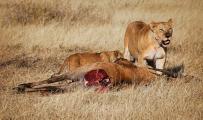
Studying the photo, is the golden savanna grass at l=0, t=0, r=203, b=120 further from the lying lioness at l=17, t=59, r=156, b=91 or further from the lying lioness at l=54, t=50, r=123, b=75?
the lying lioness at l=54, t=50, r=123, b=75

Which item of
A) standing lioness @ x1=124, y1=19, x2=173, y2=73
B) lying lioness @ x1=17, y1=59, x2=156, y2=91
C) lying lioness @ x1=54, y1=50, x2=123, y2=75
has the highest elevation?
standing lioness @ x1=124, y1=19, x2=173, y2=73

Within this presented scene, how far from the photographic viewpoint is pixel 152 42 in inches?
287

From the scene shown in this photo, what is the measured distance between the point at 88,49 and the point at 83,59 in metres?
1.93

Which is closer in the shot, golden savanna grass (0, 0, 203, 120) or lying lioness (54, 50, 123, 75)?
golden savanna grass (0, 0, 203, 120)

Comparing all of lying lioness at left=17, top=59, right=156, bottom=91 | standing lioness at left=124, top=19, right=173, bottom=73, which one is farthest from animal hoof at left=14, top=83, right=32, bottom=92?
standing lioness at left=124, top=19, right=173, bottom=73

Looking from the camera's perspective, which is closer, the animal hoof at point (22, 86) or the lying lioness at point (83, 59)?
the animal hoof at point (22, 86)

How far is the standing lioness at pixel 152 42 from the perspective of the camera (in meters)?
7.13

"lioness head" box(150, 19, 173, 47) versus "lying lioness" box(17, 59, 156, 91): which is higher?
"lioness head" box(150, 19, 173, 47)

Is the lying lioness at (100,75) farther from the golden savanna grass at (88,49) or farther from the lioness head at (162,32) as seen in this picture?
the lioness head at (162,32)

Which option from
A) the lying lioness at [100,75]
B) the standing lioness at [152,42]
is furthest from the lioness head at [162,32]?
the lying lioness at [100,75]

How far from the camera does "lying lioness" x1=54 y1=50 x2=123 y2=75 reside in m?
6.92

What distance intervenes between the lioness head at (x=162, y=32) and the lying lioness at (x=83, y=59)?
0.60 metres

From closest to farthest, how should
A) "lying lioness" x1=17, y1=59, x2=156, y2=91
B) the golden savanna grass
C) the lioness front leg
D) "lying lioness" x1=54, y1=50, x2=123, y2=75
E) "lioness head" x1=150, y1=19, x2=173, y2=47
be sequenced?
the golden savanna grass < "lying lioness" x1=17, y1=59, x2=156, y2=91 < "lying lioness" x1=54, y1=50, x2=123, y2=75 < "lioness head" x1=150, y1=19, x2=173, y2=47 < the lioness front leg

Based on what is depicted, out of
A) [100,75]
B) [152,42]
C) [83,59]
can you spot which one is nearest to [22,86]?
→ [100,75]
